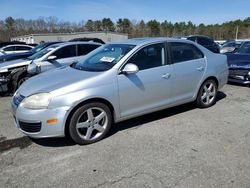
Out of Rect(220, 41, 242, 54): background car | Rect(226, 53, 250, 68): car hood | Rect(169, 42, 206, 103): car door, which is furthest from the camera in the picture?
Rect(220, 41, 242, 54): background car

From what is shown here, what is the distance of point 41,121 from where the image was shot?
3490 millimetres

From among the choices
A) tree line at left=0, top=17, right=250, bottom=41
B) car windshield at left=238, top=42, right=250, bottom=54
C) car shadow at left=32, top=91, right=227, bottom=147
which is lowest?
car shadow at left=32, top=91, right=227, bottom=147

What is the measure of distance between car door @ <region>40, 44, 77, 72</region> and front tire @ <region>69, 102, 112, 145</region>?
3.98 m

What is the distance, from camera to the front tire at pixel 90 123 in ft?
12.0

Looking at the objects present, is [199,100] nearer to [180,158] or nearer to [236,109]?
[236,109]

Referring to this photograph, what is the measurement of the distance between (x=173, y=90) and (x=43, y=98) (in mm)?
2359

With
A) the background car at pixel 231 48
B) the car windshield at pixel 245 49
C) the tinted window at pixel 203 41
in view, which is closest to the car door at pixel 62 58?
the car windshield at pixel 245 49

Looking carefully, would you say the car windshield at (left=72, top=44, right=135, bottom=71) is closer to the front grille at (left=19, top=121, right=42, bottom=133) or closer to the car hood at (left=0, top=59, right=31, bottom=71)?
the front grille at (left=19, top=121, right=42, bottom=133)

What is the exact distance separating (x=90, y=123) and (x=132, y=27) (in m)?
85.8

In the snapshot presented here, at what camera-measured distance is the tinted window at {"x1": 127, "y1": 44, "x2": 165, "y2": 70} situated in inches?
167

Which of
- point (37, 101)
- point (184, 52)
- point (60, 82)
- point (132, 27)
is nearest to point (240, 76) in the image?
point (184, 52)

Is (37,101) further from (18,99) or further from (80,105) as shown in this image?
(80,105)

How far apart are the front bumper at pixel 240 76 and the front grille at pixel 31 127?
6086 millimetres

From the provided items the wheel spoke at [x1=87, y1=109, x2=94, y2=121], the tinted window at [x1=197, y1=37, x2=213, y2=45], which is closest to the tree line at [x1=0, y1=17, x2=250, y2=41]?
the tinted window at [x1=197, y1=37, x2=213, y2=45]
